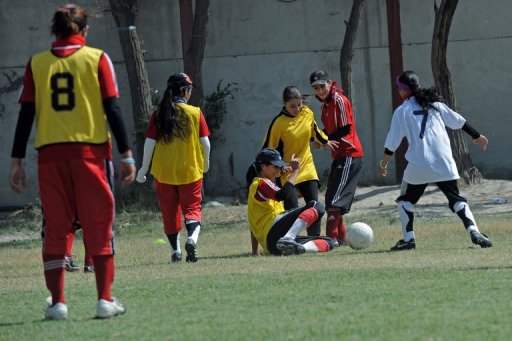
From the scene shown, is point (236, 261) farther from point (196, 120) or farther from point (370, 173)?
point (370, 173)

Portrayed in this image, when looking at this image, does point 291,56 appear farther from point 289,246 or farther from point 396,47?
point 289,246

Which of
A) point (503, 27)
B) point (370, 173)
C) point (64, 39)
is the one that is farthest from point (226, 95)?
point (64, 39)

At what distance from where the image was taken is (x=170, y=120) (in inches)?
451

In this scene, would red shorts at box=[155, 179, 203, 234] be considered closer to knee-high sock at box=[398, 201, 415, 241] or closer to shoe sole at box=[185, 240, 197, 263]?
shoe sole at box=[185, 240, 197, 263]

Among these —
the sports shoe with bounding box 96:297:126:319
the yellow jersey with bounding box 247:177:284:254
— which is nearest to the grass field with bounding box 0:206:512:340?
the sports shoe with bounding box 96:297:126:319

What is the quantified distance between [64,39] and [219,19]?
50.1 feet

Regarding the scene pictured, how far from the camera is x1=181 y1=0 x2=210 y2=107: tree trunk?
69.1ft

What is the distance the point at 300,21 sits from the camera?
74.2 ft

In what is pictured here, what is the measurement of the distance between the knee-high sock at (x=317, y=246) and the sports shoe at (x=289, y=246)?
0.41 feet

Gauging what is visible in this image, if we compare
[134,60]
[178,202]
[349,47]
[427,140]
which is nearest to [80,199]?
[178,202]

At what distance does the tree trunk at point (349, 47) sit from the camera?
2133 centimetres

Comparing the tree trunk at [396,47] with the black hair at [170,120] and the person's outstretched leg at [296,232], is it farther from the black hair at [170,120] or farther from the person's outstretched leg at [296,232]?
the black hair at [170,120]

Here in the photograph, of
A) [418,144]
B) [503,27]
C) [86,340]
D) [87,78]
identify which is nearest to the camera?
[86,340]

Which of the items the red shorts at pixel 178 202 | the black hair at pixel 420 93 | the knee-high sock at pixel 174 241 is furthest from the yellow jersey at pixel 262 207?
the black hair at pixel 420 93
